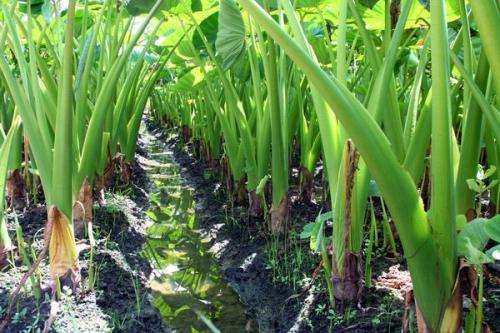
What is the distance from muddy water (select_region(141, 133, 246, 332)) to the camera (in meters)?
1.74

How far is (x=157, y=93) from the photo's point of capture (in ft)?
30.0

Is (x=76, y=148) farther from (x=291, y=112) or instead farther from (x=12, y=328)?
(x=291, y=112)

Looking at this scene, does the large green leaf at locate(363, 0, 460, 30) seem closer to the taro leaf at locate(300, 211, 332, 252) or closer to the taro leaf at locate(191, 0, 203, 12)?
the taro leaf at locate(300, 211, 332, 252)

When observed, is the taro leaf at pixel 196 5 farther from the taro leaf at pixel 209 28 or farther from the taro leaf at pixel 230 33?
the taro leaf at pixel 230 33

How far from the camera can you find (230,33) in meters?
2.22

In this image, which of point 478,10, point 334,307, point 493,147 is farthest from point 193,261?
point 478,10

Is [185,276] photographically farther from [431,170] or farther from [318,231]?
[431,170]

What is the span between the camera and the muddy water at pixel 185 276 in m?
1.74

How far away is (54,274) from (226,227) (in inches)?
48.4

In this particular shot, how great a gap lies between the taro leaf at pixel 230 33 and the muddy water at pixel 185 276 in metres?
0.91

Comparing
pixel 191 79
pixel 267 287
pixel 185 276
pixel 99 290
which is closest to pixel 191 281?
pixel 185 276

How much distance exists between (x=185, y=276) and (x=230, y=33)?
1061 mm

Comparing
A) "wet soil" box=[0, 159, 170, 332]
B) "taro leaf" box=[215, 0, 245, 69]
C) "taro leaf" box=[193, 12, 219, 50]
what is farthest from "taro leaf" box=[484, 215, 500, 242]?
"taro leaf" box=[193, 12, 219, 50]

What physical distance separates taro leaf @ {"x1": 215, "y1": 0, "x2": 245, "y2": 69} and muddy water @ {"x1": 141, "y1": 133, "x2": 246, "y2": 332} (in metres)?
0.91
